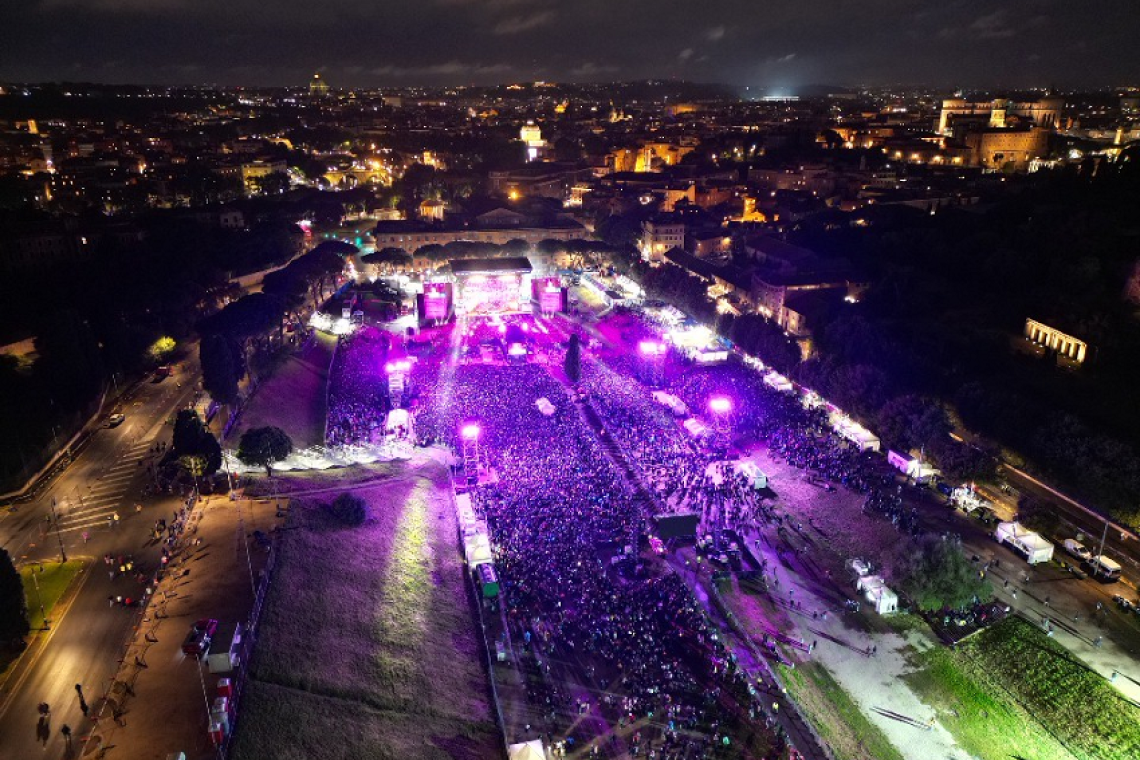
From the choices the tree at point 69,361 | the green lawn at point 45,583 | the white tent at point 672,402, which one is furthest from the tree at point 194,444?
the white tent at point 672,402

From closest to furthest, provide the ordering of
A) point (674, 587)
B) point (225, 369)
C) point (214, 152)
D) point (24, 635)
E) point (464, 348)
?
point (24, 635) < point (674, 587) < point (225, 369) < point (464, 348) < point (214, 152)

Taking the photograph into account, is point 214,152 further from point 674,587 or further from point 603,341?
point 674,587

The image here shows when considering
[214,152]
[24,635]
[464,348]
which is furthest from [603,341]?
[214,152]

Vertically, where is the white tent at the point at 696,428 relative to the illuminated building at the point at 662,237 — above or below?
below

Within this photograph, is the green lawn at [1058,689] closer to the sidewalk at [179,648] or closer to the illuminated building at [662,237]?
the sidewalk at [179,648]

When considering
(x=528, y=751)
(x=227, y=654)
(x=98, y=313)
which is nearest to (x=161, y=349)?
(x=98, y=313)
